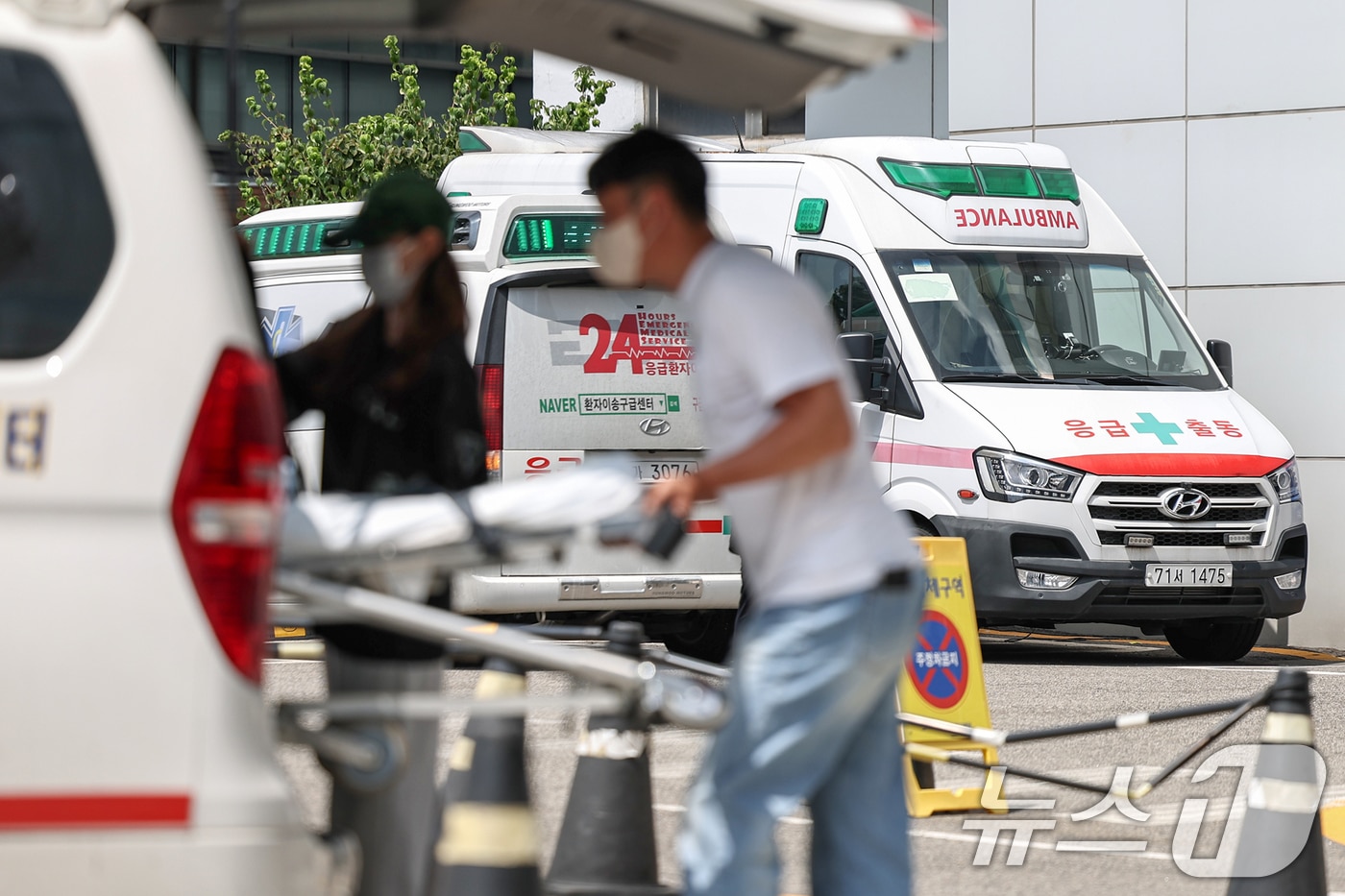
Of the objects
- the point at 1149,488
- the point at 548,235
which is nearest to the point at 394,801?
the point at 548,235

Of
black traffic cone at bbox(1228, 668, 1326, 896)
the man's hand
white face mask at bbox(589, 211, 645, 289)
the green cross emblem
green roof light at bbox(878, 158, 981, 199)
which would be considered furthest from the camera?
green roof light at bbox(878, 158, 981, 199)

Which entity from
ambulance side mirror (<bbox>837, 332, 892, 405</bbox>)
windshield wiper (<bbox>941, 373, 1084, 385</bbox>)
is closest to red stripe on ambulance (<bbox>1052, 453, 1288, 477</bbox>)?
windshield wiper (<bbox>941, 373, 1084, 385</bbox>)

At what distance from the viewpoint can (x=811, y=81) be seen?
144 inches

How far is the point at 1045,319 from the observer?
11.9m

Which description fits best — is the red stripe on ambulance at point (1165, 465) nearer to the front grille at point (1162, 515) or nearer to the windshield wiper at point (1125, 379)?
the front grille at point (1162, 515)

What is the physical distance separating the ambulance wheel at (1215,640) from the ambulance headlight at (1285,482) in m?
0.83

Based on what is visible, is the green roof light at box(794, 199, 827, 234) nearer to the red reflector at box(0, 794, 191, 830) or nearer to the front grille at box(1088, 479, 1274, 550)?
the front grille at box(1088, 479, 1274, 550)

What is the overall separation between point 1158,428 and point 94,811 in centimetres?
922

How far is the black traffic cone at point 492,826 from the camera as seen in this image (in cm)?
407

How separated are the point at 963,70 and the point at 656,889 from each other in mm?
12472

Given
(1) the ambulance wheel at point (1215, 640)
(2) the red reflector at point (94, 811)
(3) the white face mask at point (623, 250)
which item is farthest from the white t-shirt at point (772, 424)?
(1) the ambulance wheel at point (1215, 640)

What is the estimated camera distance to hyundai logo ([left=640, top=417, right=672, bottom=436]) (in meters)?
10.5

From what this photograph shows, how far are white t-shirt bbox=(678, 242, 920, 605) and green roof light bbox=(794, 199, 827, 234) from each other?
8700mm

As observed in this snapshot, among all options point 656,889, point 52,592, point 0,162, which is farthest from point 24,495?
point 656,889
